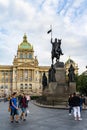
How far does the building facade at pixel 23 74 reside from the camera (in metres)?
177

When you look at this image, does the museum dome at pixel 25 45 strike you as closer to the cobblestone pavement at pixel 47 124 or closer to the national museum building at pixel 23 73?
the national museum building at pixel 23 73

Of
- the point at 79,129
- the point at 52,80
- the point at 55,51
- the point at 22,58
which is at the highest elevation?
the point at 22,58

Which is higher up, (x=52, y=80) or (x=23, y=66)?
(x=23, y=66)

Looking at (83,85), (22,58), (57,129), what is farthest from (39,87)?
(57,129)

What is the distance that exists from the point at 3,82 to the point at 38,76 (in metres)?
21.8

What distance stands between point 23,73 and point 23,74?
23.6 inches

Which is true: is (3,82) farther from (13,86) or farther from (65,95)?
(65,95)

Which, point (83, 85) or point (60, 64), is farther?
point (83, 85)

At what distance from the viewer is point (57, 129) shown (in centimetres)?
1490

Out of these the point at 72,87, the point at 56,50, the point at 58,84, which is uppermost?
the point at 56,50

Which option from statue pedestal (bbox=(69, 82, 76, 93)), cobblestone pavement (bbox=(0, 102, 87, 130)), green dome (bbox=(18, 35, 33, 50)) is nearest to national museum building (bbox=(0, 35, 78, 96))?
green dome (bbox=(18, 35, 33, 50))

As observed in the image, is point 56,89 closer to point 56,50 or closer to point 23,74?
point 56,50

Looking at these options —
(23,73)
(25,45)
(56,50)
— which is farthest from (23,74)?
(56,50)

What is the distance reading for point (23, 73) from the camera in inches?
7028
